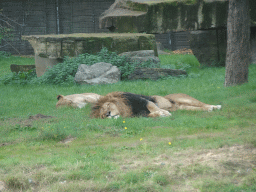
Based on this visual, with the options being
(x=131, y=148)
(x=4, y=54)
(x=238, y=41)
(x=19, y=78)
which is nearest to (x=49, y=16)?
(x=4, y=54)

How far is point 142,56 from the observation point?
41.3ft

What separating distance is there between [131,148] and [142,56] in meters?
8.34

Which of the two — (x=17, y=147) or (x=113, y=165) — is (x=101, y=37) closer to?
(x=17, y=147)

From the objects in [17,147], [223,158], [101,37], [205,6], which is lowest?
[17,147]

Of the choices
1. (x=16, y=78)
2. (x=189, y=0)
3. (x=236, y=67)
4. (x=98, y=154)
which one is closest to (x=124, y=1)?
(x=189, y=0)

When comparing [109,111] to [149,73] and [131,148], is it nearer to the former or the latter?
[131,148]

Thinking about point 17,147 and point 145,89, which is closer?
point 17,147

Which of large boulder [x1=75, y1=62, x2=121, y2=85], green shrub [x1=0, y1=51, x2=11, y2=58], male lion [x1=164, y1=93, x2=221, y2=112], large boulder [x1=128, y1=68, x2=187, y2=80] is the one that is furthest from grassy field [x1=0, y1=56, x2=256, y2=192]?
green shrub [x1=0, y1=51, x2=11, y2=58]

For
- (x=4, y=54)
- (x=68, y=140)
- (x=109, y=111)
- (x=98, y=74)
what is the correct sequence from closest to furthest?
1. (x=68, y=140)
2. (x=109, y=111)
3. (x=98, y=74)
4. (x=4, y=54)

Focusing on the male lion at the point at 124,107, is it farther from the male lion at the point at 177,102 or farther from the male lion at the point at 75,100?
the male lion at the point at 75,100

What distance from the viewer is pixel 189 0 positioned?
13.8 m

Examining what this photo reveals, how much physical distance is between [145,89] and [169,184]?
6.65 m

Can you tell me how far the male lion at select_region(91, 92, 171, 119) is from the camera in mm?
7000

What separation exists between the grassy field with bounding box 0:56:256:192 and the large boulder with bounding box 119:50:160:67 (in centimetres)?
404
